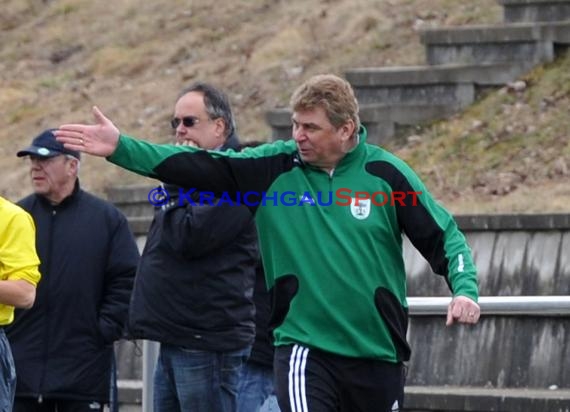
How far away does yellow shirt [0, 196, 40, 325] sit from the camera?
26.6 feet

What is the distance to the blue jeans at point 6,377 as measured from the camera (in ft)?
26.4

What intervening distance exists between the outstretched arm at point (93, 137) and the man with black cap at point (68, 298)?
1938 mm

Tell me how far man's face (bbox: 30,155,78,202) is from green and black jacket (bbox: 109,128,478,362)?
1.65 meters

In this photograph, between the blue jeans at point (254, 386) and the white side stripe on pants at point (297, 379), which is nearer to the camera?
the white side stripe on pants at point (297, 379)

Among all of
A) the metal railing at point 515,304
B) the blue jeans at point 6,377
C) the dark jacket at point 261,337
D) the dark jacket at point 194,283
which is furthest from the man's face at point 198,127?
the metal railing at point 515,304

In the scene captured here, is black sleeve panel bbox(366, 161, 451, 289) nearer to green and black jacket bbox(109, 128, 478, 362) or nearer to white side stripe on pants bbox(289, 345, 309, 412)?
green and black jacket bbox(109, 128, 478, 362)

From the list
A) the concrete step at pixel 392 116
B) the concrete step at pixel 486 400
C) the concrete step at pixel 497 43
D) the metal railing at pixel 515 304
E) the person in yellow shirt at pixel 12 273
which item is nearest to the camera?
the person in yellow shirt at pixel 12 273

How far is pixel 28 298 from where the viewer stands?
318 inches

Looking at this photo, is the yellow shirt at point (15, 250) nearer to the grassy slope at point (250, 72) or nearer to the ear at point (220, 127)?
the ear at point (220, 127)

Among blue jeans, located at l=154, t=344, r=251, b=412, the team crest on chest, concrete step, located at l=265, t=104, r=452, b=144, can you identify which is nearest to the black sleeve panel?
the team crest on chest

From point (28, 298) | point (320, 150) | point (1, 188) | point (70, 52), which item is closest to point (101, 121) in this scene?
point (320, 150)

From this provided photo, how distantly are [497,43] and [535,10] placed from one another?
0.44 metres

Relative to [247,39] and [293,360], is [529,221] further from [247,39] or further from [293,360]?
[247,39]

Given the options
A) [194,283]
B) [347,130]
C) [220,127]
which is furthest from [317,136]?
[194,283]
